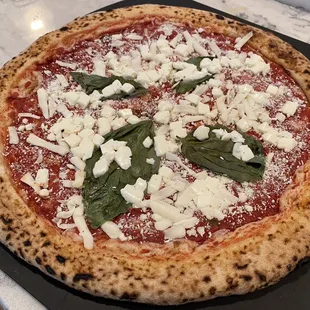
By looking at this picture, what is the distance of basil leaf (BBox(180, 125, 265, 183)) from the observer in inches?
70.0

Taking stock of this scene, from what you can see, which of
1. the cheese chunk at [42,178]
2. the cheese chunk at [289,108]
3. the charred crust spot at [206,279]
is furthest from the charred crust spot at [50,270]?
the cheese chunk at [289,108]

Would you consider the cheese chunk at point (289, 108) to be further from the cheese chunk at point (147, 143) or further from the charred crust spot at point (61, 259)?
the charred crust spot at point (61, 259)

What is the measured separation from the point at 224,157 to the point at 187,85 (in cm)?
44

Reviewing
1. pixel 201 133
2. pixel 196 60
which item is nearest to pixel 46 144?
pixel 201 133

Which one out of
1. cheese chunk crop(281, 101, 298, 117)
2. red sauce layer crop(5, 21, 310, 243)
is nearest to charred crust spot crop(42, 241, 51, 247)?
red sauce layer crop(5, 21, 310, 243)

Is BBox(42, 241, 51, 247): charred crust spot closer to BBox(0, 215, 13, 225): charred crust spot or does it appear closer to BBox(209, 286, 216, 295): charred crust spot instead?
BBox(0, 215, 13, 225): charred crust spot

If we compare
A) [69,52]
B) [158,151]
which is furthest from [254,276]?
[69,52]

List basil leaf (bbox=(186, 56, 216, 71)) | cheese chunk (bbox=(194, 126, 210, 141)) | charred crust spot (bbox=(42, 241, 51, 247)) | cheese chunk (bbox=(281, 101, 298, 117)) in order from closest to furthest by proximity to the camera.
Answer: charred crust spot (bbox=(42, 241, 51, 247)) < cheese chunk (bbox=(194, 126, 210, 141)) < cheese chunk (bbox=(281, 101, 298, 117)) < basil leaf (bbox=(186, 56, 216, 71))

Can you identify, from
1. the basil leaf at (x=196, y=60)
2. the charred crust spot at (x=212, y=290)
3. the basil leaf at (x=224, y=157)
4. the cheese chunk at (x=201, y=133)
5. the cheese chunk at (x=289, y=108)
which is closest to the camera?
the charred crust spot at (x=212, y=290)

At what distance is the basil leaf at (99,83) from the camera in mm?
2086

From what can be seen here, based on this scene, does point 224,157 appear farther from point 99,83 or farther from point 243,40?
point 243,40

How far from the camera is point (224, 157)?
182 cm

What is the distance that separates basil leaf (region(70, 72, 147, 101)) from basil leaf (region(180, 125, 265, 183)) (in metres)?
0.34

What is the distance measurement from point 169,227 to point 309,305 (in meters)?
0.48
